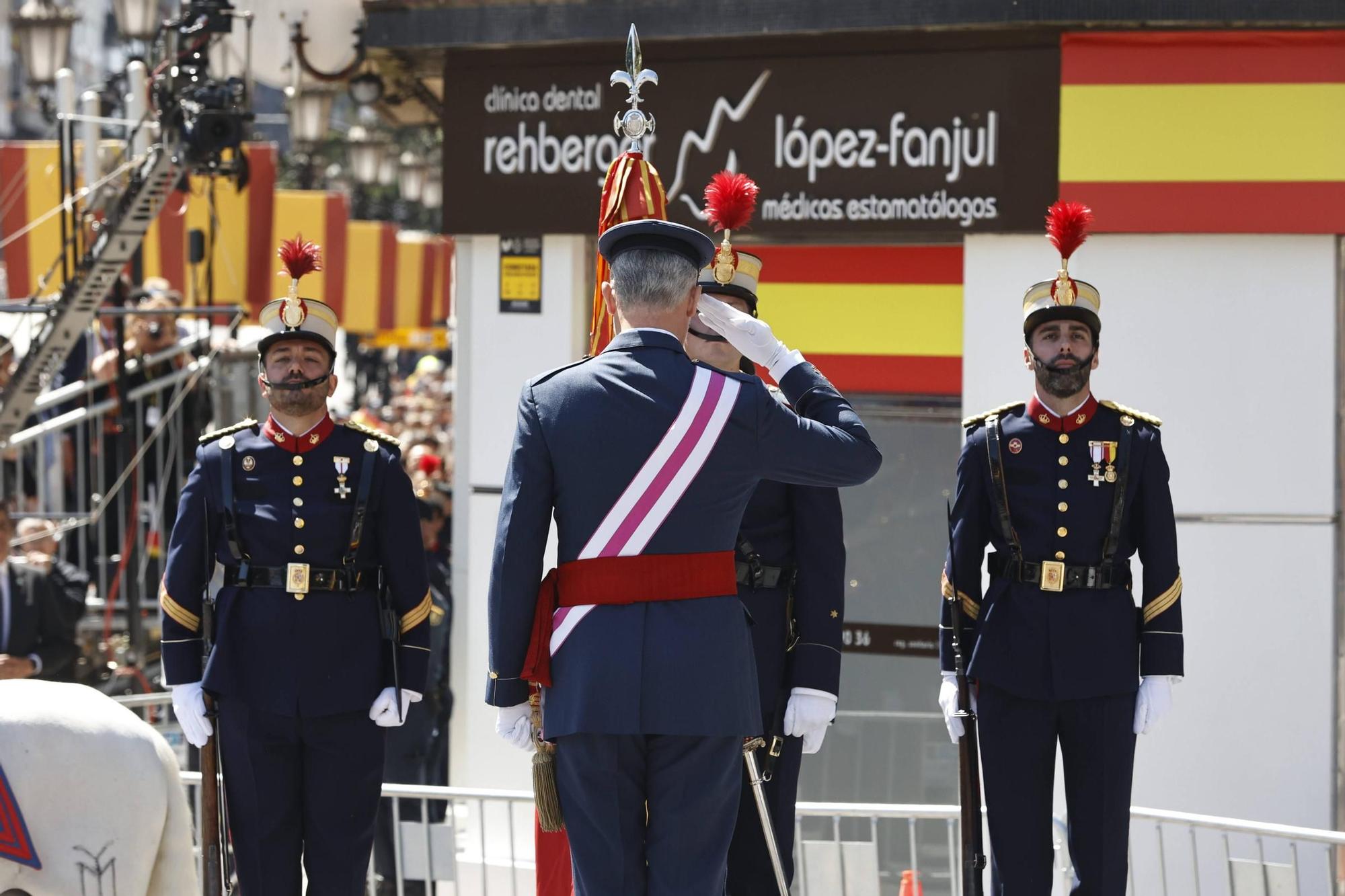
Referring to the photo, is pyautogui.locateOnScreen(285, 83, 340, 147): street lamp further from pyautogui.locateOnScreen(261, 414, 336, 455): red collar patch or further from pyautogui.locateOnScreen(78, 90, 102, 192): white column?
pyautogui.locateOnScreen(261, 414, 336, 455): red collar patch

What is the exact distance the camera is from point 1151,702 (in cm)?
524

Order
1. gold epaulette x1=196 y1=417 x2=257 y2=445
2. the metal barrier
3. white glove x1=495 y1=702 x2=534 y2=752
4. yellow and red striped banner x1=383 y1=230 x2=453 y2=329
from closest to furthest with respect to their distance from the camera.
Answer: white glove x1=495 y1=702 x2=534 y2=752
gold epaulette x1=196 y1=417 x2=257 y2=445
the metal barrier
yellow and red striped banner x1=383 y1=230 x2=453 y2=329

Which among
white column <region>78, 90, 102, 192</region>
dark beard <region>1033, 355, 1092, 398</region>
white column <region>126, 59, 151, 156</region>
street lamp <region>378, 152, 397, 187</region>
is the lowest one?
dark beard <region>1033, 355, 1092, 398</region>

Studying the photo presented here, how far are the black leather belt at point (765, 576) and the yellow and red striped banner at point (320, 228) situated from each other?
38.5 feet

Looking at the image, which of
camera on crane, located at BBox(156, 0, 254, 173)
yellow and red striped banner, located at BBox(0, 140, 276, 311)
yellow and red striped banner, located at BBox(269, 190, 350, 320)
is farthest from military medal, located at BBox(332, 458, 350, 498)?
yellow and red striped banner, located at BBox(269, 190, 350, 320)

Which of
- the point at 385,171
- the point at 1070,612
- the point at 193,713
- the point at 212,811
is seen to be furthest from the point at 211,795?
the point at 385,171

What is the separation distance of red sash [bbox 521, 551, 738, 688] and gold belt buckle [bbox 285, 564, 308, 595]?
4.53 ft

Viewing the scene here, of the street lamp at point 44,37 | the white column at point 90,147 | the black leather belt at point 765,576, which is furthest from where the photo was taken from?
the street lamp at point 44,37

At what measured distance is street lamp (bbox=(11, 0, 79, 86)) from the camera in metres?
13.8

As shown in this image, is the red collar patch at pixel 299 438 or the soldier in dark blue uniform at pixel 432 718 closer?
the red collar patch at pixel 299 438

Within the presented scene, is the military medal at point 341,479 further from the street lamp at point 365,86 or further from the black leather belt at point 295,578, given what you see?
the street lamp at point 365,86

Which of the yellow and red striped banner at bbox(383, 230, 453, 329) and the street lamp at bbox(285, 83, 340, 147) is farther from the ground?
the street lamp at bbox(285, 83, 340, 147)

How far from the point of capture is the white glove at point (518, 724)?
4.16 m

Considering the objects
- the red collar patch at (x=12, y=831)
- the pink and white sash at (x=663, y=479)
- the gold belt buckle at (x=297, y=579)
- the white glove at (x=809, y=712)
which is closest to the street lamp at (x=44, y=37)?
the gold belt buckle at (x=297, y=579)
